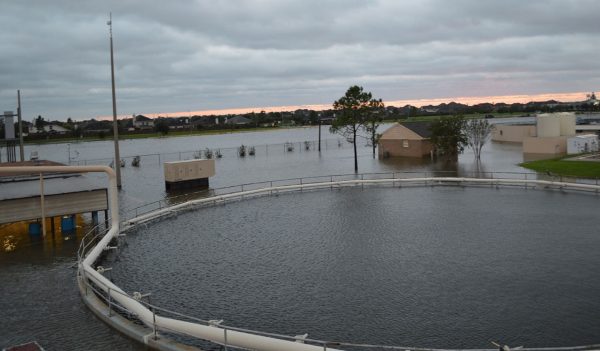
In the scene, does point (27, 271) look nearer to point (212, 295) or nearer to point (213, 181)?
point (212, 295)

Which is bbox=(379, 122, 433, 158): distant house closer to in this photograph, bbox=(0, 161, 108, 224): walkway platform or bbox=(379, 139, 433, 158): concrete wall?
bbox=(379, 139, 433, 158): concrete wall

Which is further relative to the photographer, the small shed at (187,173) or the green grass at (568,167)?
the green grass at (568,167)

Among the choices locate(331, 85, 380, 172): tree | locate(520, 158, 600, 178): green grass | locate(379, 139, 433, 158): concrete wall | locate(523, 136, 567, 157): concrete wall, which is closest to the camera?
locate(520, 158, 600, 178): green grass

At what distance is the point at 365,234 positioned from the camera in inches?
841

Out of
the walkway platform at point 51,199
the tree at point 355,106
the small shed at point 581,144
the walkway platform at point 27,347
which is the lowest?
the walkway platform at point 27,347

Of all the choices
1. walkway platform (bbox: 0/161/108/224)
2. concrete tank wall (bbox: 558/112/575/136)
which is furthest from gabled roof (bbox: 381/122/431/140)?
walkway platform (bbox: 0/161/108/224)

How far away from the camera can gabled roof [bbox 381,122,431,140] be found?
56906mm

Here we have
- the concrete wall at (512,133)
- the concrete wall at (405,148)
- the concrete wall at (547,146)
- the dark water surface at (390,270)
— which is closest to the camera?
the dark water surface at (390,270)

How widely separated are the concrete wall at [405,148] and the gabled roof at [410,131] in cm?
43

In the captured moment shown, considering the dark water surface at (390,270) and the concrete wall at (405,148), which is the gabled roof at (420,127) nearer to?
the concrete wall at (405,148)

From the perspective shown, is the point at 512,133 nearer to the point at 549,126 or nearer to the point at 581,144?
the point at 549,126

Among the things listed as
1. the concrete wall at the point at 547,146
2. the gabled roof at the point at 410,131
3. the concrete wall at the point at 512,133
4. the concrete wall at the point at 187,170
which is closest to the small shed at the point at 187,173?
the concrete wall at the point at 187,170

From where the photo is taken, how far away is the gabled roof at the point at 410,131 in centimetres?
5691

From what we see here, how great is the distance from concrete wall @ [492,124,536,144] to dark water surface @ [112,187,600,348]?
167 feet
